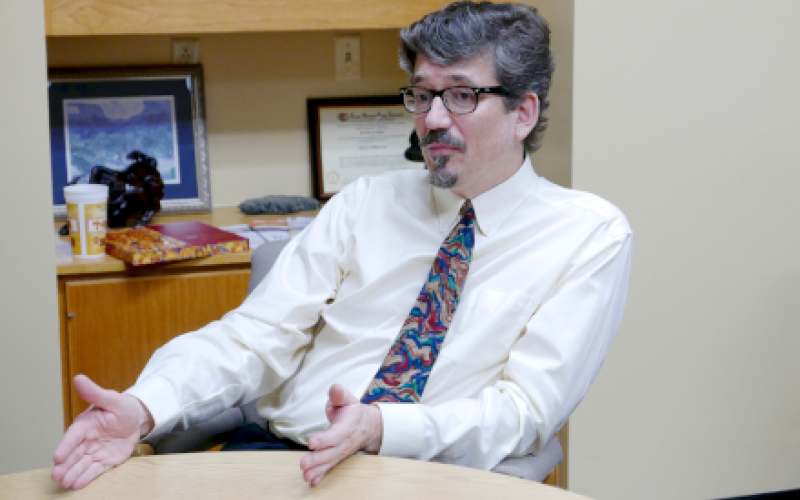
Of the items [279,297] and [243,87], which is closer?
[279,297]

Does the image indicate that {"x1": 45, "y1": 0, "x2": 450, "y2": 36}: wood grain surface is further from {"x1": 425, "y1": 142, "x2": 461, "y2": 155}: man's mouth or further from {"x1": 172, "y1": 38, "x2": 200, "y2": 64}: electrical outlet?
{"x1": 425, "y1": 142, "x2": 461, "y2": 155}: man's mouth

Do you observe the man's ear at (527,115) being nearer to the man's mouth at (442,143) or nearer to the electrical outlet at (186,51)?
the man's mouth at (442,143)

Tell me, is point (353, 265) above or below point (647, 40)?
below

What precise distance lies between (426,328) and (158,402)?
0.45m

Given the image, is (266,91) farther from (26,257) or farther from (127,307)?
(26,257)

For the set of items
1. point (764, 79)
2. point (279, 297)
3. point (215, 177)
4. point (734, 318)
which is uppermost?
point (764, 79)

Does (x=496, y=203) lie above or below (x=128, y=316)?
above

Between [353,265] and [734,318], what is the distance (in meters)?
1.28

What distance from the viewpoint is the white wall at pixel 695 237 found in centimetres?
214

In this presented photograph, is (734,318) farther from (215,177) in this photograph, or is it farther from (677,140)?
(215,177)

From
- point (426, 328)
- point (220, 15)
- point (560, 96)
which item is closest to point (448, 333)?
point (426, 328)

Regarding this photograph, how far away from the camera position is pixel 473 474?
3.29 feet

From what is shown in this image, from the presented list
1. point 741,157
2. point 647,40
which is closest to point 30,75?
point 647,40

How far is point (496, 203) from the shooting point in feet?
4.95
